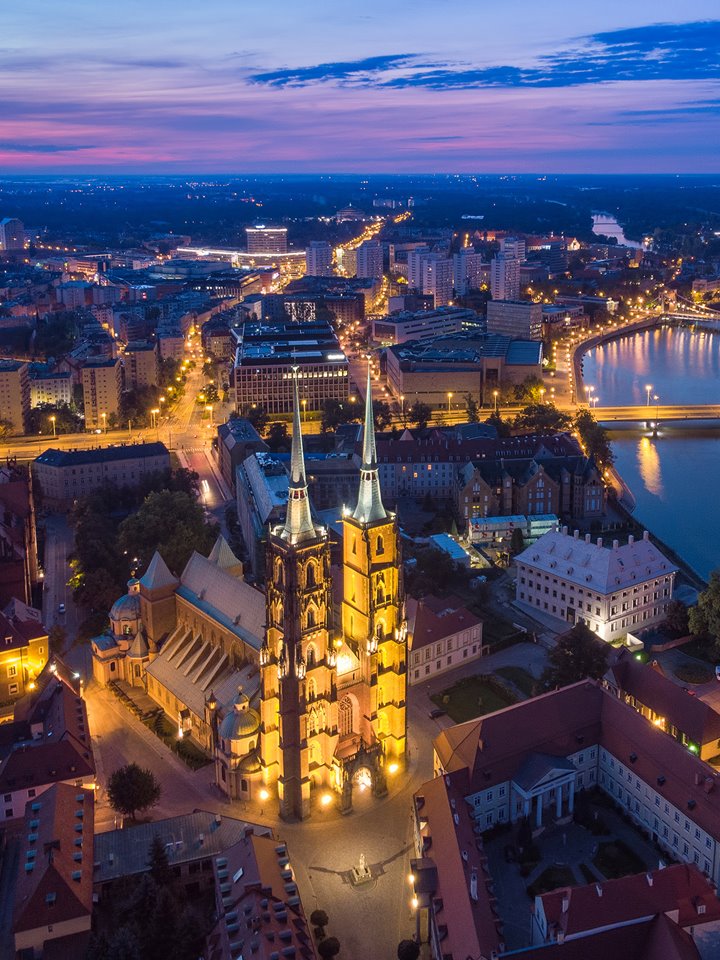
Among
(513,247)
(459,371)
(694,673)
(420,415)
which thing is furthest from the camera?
(513,247)

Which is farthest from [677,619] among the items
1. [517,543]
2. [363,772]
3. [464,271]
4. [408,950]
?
[464,271]

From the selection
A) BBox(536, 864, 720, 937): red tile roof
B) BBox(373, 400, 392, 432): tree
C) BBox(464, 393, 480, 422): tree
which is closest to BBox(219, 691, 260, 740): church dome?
BBox(536, 864, 720, 937): red tile roof

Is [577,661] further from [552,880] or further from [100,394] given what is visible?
[100,394]

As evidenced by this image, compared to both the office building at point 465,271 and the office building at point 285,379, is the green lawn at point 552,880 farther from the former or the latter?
the office building at point 465,271

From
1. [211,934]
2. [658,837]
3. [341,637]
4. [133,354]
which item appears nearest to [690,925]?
[658,837]

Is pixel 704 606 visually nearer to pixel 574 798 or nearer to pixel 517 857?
pixel 574 798

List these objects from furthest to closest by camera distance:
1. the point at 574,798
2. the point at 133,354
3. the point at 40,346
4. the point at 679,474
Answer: the point at 40,346 < the point at 133,354 < the point at 679,474 < the point at 574,798

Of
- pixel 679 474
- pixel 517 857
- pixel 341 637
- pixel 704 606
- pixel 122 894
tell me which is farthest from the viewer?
pixel 679 474

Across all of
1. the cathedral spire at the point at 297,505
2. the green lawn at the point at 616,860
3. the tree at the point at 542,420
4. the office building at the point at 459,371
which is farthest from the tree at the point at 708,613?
the office building at the point at 459,371
